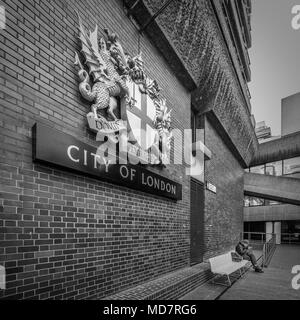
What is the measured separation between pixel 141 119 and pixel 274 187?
50.2ft

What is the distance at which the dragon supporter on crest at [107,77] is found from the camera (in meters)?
3.68

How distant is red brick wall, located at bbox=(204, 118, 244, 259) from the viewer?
9547 mm

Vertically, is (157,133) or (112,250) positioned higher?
(157,133)

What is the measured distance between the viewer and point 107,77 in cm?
402

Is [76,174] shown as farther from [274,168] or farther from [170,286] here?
[274,168]

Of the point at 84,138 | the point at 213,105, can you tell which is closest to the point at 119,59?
the point at 84,138

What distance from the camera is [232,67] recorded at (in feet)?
33.9

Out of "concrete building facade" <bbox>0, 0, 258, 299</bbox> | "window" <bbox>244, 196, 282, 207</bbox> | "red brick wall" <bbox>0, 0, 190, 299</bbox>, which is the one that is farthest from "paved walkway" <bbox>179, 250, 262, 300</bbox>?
"window" <bbox>244, 196, 282, 207</bbox>

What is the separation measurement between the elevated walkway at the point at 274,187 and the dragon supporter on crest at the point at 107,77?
49.7 feet

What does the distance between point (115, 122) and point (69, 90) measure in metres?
0.93

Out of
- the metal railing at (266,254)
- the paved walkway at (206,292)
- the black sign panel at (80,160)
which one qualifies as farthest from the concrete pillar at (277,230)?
the black sign panel at (80,160)

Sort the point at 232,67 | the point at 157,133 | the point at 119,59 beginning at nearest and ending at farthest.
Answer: the point at 119,59 → the point at 157,133 → the point at 232,67

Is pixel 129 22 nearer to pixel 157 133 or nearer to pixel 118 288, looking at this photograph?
pixel 157 133

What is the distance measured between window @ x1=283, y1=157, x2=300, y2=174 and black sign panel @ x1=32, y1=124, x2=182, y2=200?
793 inches
